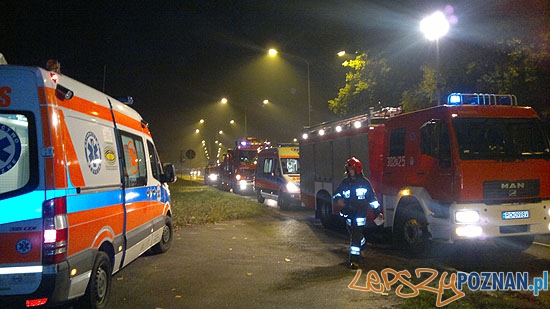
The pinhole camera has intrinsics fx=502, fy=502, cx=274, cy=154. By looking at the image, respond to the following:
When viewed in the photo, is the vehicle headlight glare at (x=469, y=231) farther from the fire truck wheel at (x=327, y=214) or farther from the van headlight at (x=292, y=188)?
the van headlight at (x=292, y=188)

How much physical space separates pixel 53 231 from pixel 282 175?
48.7ft

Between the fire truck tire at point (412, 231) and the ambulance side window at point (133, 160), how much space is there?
4802mm

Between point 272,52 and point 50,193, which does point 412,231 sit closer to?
point 50,193

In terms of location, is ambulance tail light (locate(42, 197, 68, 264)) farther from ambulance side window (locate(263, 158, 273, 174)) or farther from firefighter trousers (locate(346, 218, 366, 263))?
ambulance side window (locate(263, 158, 273, 174))

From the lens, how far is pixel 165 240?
32.6 ft

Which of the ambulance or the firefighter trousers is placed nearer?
the ambulance

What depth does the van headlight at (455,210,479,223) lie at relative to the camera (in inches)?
311

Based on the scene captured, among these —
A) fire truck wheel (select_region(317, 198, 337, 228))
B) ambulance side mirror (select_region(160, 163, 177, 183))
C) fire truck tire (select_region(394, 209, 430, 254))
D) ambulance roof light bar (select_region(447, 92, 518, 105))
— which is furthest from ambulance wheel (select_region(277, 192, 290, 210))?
ambulance roof light bar (select_region(447, 92, 518, 105))

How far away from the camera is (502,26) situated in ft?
42.1

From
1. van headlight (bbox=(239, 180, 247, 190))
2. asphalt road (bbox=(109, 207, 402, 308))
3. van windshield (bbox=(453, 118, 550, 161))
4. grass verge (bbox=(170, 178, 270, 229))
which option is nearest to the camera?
asphalt road (bbox=(109, 207, 402, 308))

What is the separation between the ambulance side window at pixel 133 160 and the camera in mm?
7023

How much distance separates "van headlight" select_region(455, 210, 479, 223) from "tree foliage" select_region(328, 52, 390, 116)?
11.2 m

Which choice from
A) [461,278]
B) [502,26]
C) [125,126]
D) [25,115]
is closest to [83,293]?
[25,115]

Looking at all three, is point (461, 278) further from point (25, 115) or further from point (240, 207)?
point (240, 207)
